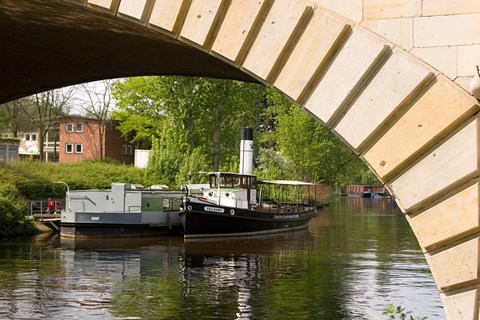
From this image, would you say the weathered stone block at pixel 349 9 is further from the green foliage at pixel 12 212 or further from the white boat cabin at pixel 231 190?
the white boat cabin at pixel 231 190

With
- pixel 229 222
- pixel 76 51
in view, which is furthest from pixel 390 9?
pixel 229 222

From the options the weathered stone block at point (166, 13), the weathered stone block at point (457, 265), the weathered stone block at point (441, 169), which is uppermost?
the weathered stone block at point (166, 13)

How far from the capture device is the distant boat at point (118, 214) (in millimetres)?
35875

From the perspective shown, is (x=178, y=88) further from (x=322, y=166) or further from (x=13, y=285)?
(x=13, y=285)

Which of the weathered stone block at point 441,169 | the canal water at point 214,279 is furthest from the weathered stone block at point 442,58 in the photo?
the canal water at point 214,279

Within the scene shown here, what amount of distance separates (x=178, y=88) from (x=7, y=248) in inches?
852

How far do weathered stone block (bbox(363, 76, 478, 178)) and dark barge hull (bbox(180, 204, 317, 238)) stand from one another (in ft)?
99.0

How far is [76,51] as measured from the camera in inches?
503

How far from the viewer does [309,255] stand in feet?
100

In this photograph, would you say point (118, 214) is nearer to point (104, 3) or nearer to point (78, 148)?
point (104, 3)

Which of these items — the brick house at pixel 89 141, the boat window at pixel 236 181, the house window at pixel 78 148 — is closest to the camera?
the boat window at pixel 236 181

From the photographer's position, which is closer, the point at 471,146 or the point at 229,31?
the point at 471,146

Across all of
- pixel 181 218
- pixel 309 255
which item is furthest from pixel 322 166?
pixel 309 255

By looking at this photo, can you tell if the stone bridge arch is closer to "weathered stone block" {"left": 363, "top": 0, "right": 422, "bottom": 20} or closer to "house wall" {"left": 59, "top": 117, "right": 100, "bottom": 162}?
"weathered stone block" {"left": 363, "top": 0, "right": 422, "bottom": 20}
